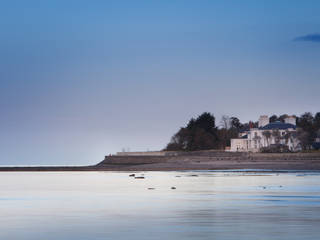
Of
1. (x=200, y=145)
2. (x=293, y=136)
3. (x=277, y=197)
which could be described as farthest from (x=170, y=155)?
(x=277, y=197)

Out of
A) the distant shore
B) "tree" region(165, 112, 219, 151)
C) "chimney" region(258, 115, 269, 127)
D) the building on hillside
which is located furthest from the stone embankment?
"chimney" region(258, 115, 269, 127)

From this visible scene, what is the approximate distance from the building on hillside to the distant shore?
75.8 ft

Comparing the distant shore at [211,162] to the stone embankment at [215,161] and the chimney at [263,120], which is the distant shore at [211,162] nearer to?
the stone embankment at [215,161]

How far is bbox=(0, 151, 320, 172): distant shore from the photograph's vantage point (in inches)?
4729

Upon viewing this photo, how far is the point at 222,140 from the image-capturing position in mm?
188500

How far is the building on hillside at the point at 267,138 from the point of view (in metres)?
175

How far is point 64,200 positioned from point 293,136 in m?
140

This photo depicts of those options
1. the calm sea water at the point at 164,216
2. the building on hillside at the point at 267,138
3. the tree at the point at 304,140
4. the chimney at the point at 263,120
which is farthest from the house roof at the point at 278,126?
the calm sea water at the point at 164,216

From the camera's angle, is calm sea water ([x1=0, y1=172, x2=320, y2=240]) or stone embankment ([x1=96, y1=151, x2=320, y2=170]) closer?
calm sea water ([x1=0, y1=172, x2=320, y2=240])

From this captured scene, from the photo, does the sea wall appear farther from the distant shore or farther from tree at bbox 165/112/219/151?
tree at bbox 165/112/219/151

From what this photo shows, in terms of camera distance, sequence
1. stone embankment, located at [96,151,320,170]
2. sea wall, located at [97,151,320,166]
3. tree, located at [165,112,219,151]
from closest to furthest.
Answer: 1. stone embankment, located at [96,151,320,170]
2. sea wall, located at [97,151,320,166]
3. tree, located at [165,112,219,151]

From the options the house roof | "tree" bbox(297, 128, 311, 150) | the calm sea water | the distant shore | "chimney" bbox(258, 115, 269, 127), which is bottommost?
the calm sea water

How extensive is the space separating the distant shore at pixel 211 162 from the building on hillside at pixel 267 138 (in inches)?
909

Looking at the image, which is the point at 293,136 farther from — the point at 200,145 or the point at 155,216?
the point at 155,216
